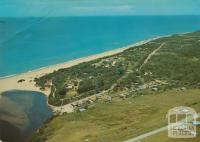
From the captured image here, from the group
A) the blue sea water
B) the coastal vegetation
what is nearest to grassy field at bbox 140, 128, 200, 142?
the coastal vegetation

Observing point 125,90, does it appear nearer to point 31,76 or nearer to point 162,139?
point 162,139

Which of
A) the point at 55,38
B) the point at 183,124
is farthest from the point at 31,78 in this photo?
the point at 183,124

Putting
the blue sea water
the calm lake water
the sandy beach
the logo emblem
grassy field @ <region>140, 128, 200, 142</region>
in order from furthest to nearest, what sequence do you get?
1. the blue sea water
2. the sandy beach
3. the calm lake water
4. the logo emblem
5. grassy field @ <region>140, 128, 200, 142</region>

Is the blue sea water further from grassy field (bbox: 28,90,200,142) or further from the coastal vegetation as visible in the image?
grassy field (bbox: 28,90,200,142)

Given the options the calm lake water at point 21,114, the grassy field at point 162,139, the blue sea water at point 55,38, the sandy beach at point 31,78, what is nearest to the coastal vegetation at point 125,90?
the sandy beach at point 31,78

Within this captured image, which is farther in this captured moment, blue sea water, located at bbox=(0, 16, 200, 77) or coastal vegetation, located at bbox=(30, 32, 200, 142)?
blue sea water, located at bbox=(0, 16, 200, 77)

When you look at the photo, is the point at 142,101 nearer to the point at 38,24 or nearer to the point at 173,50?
the point at 173,50

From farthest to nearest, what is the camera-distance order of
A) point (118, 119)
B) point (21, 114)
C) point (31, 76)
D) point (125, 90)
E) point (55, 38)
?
point (55, 38)
point (31, 76)
point (21, 114)
point (125, 90)
point (118, 119)

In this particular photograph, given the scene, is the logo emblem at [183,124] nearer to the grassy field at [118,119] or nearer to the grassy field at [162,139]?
the grassy field at [162,139]
